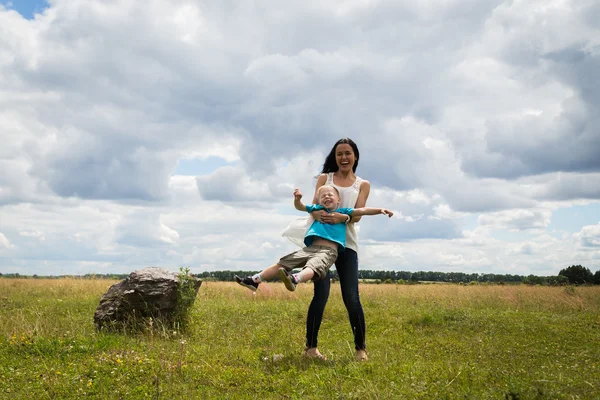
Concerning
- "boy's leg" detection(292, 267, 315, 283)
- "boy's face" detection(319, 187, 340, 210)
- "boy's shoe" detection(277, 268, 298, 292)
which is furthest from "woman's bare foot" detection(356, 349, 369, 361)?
"boy's face" detection(319, 187, 340, 210)

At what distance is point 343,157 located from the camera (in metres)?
7.24

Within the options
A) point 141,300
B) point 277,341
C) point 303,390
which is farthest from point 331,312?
point 303,390

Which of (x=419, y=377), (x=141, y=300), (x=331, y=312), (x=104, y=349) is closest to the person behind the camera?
(x=419, y=377)

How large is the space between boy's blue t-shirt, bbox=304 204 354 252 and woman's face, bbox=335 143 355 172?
735 mm

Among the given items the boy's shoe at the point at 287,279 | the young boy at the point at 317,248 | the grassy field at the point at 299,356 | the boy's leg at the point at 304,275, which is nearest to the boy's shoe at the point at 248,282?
the young boy at the point at 317,248

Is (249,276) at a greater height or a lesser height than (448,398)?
greater

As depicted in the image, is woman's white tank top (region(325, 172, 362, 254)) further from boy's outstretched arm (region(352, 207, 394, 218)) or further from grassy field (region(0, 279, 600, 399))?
grassy field (region(0, 279, 600, 399))

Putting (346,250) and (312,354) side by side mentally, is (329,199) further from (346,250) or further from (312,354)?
(312,354)

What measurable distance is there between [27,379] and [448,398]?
5623 mm

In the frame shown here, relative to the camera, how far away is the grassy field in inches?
229

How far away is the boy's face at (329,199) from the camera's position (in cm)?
694

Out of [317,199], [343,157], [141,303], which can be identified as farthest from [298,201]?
[141,303]

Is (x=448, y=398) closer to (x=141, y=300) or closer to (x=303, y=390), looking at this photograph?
(x=303, y=390)

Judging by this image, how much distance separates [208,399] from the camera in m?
5.66
